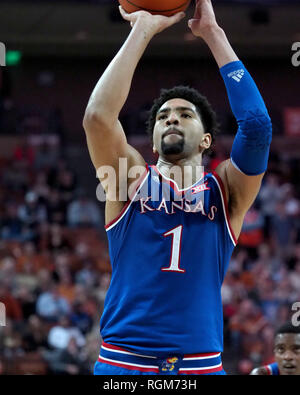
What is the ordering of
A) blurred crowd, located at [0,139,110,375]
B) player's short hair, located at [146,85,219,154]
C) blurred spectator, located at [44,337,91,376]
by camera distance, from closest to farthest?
1. player's short hair, located at [146,85,219,154]
2. blurred spectator, located at [44,337,91,376]
3. blurred crowd, located at [0,139,110,375]

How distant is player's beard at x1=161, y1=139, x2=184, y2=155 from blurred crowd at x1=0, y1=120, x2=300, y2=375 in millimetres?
6487

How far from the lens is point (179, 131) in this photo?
379 cm

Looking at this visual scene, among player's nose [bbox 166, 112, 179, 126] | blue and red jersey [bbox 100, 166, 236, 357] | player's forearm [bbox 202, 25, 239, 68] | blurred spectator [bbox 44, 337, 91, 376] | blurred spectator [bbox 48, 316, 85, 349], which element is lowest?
blurred spectator [bbox 44, 337, 91, 376]

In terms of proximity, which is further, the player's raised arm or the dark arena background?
the dark arena background

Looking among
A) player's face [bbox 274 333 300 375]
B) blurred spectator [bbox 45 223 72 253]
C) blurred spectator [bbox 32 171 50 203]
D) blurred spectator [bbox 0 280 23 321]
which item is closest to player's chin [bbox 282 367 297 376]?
player's face [bbox 274 333 300 375]

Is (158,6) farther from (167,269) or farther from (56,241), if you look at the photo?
(56,241)

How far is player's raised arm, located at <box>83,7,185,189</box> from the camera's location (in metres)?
3.45

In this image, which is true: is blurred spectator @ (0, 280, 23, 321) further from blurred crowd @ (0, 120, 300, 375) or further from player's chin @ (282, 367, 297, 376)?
player's chin @ (282, 367, 297, 376)

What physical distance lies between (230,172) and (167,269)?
26.0 inches

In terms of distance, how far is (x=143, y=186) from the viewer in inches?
146

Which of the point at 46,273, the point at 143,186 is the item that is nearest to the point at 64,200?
the point at 46,273

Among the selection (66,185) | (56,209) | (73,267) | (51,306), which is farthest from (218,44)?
(66,185)

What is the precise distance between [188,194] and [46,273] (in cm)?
852
